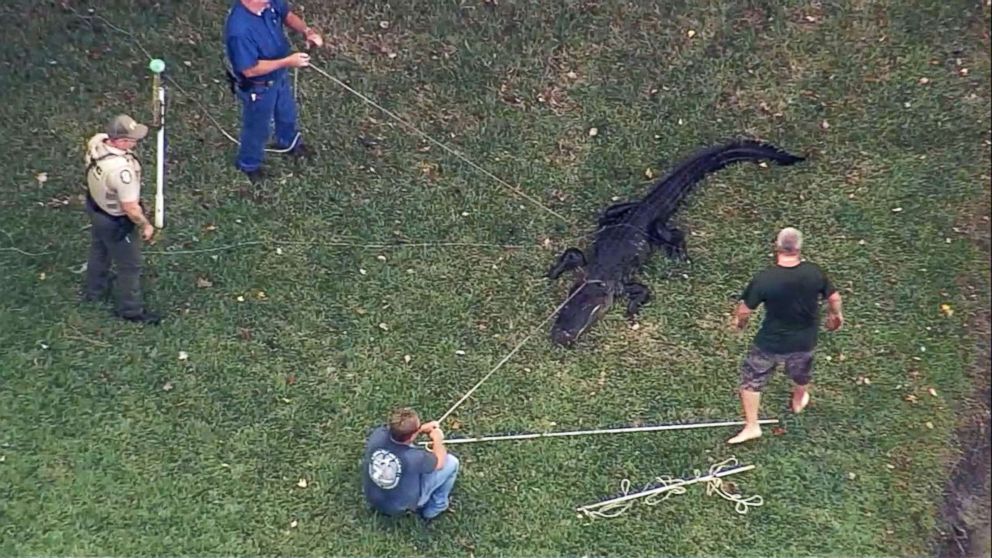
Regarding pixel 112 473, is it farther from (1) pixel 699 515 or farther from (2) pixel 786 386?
(2) pixel 786 386

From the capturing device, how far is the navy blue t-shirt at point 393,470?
5.85 meters

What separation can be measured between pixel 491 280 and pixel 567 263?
0.56 m

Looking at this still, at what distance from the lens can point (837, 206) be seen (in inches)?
319

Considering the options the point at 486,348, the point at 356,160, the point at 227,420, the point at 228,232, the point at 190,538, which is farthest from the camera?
the point at 356,160

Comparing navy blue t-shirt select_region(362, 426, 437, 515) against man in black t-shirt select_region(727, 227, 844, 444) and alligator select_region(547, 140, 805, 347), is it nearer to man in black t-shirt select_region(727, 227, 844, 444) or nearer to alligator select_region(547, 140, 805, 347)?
alligator select_region(547, 140, 805, 347)

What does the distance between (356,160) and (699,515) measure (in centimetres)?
368

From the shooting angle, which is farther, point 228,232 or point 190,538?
point 228,232

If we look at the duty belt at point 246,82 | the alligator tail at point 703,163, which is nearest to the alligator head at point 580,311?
the alligator tail at point 703,163

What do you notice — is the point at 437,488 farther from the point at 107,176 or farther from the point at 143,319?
the point at 107,176

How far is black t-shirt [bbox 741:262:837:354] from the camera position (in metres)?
6.12

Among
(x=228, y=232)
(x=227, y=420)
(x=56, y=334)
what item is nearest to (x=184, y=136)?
(x=228, y=232)

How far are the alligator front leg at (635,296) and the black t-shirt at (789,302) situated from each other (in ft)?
4.04

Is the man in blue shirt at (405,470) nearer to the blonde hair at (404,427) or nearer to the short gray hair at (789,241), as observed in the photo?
the blonde hair at (404,427)

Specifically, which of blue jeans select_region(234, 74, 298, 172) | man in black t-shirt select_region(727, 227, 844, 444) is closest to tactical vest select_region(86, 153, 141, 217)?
blue jeans select_region(234, 74, 298, 172)
